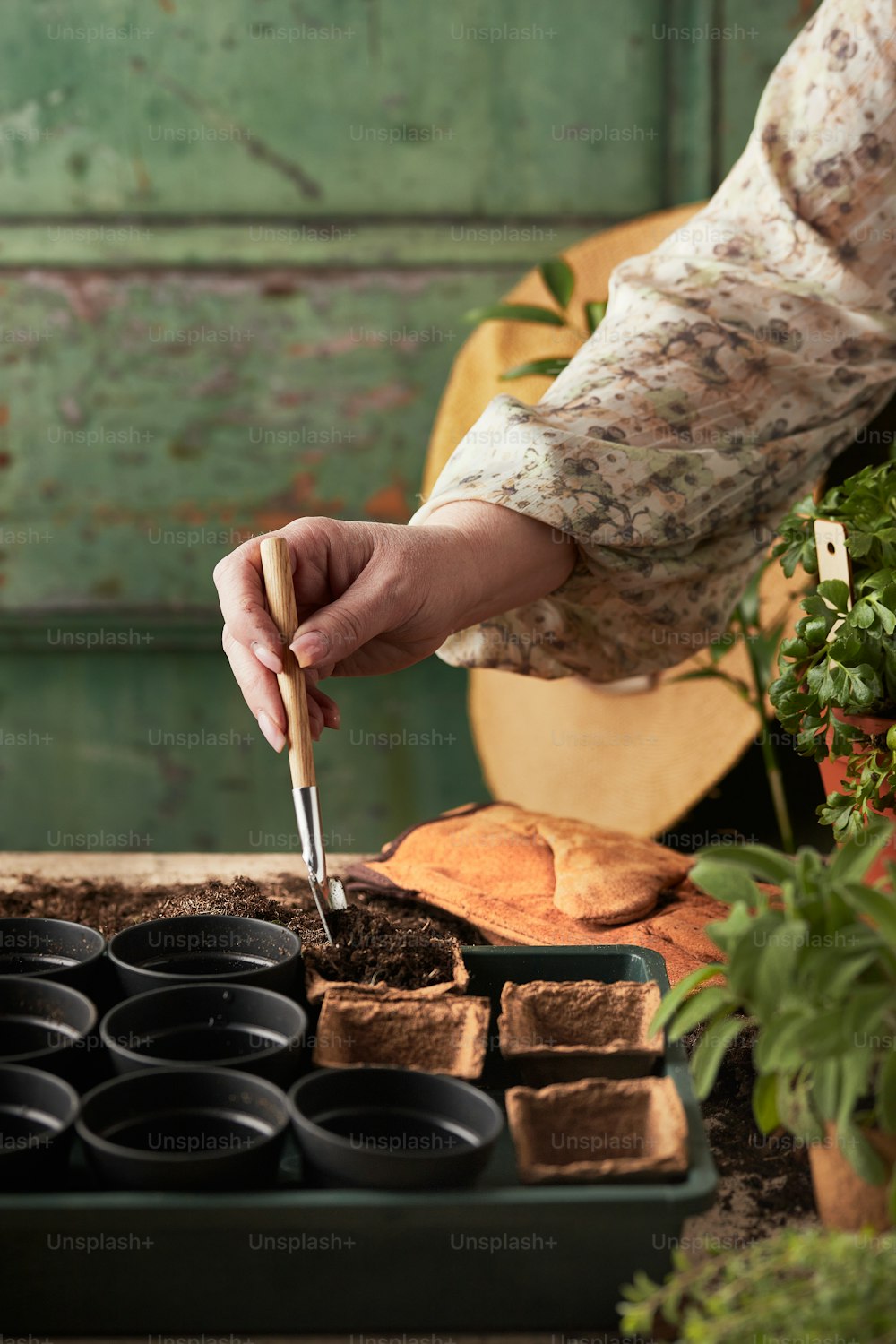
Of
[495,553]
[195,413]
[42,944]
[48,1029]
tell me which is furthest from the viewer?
[195,413]

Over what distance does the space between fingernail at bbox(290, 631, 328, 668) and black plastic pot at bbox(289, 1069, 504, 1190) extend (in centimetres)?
35

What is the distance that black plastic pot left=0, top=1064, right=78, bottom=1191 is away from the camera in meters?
0.55

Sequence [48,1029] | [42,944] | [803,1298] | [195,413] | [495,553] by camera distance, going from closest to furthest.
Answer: [803,1298], [48,1029], [42,944], [495,553], [195,413]

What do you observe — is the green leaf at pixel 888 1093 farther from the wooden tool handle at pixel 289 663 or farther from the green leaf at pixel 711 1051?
the wooden tool handle at pixel 289 663

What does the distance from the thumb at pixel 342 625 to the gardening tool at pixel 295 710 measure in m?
0.01

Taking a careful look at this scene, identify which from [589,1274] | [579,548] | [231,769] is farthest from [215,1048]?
[231,769]

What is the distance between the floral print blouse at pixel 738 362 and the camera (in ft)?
3.63

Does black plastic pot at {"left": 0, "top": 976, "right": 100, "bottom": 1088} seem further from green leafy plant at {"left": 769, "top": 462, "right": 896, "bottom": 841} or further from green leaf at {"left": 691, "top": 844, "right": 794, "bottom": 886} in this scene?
green leafy plant at {"left": 769, "top": 462, "right": 896, "bottom": 841}

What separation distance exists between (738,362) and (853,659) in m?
0.44

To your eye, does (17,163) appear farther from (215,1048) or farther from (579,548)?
(215,1048)

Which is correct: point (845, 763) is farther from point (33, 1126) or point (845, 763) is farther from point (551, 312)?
point (551, 312)

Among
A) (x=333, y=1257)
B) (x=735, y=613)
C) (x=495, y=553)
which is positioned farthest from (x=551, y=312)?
(x=333, y=1257)

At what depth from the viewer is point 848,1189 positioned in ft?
1.93

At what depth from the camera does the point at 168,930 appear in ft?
2.57
